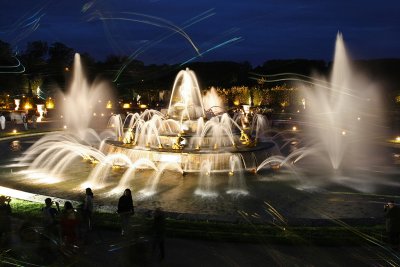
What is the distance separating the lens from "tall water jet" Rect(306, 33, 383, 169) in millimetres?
26138

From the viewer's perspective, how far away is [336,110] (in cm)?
5234

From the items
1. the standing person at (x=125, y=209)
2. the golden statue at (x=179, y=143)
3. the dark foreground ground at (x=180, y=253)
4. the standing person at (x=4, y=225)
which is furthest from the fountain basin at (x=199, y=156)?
the standing person at (x=4, y=225)

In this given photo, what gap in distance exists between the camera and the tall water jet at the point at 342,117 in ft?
85.8

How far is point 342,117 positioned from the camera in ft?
160

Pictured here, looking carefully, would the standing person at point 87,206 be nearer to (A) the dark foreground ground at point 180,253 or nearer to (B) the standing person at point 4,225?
(A) the dark foreground ground at point 180,253

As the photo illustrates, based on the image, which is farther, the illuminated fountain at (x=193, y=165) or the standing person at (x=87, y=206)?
the illuminated fountain at (x=193, y=165)

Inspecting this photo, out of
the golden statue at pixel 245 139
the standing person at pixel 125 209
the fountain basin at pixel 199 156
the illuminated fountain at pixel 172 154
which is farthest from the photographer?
the golden statue at pixel 245 139

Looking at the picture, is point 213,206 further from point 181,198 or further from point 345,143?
point 345,143

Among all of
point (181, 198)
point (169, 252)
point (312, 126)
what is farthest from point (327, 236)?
point (312, 126)

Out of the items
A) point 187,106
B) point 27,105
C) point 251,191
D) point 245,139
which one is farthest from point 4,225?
point 27,105

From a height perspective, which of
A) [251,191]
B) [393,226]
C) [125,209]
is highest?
[125,209]

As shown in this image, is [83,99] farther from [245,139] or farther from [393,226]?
[393,226]

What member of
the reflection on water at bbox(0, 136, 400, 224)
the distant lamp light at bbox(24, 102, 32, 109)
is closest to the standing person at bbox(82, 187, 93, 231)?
the reflection on water at bbox(0, 136, 400, 224)

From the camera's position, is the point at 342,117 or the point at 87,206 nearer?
the point at 87,206
